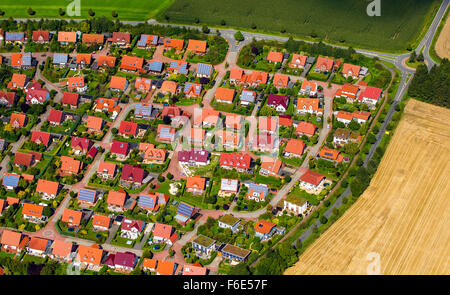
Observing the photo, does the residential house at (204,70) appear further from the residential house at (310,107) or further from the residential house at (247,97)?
the residential house at (310,107)

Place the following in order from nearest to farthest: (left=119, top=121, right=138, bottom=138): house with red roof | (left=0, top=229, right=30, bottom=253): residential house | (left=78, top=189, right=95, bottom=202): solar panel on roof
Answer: (left=0, top=229, right=30, bottom=253): residential house < (left=78, top=189, right=95, bottom=202): solar panel on roof < (left=119, top=121, right=138, bottom=138): house with red roof

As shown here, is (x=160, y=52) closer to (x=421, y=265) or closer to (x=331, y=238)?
(x=331, y=238)

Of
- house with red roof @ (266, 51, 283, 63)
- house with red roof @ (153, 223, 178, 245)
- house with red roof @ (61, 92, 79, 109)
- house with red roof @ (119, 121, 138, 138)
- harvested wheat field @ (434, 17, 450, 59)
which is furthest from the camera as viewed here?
harvested wheat field @ (434, 17, 450, 59)

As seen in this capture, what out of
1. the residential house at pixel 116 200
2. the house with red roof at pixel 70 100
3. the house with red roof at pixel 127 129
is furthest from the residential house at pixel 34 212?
the house with red roof at pixel 70 100

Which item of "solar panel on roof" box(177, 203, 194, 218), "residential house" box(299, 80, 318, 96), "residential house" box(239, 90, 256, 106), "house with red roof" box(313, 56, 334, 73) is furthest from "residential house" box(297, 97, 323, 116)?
"solar panel on roof" box(177, 203, 194, 218)

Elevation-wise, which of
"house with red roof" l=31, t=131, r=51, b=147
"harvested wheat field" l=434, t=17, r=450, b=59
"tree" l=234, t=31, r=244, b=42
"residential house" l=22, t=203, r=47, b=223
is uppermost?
"harvested wheat field" l=434, t=17, r=450, b=59

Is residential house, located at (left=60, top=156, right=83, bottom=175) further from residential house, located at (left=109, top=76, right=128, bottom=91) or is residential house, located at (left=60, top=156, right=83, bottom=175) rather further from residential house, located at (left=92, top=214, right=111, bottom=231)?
residential house, located at (left=109, top=76, right=128, bottom=91)
